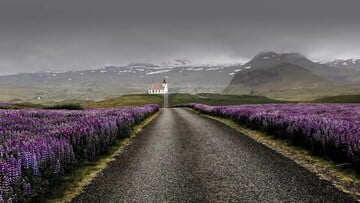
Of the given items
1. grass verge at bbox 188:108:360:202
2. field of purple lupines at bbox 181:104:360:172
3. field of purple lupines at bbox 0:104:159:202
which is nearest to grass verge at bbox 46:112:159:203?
field of purple lupines at bbox 0:104:159:202

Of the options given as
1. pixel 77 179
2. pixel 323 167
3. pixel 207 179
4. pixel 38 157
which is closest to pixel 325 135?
pixel 323 167

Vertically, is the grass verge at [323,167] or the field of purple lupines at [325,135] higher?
the field of purple lupines at [325,135]

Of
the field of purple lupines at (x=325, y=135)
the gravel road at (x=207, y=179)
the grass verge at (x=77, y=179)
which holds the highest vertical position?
the field of purple lupines at (x=325, y=135)

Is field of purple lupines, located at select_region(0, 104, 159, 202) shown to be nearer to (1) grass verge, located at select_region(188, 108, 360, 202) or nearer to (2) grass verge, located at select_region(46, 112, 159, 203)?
(2) grass verge, located at select_region(46, 112, 159, 203)

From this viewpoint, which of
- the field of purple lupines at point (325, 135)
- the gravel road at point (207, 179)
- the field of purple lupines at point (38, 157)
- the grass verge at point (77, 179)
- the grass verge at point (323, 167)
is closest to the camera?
the field of purple lupines at point (38, 157)

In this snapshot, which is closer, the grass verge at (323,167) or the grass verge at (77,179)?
the grass verge at (77,179)

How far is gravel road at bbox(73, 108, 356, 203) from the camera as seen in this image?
30.7 ft

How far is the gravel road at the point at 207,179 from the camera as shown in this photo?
30.7 feet

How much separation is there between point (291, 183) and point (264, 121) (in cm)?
1375

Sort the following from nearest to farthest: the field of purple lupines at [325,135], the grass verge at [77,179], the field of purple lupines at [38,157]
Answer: the field of purple lupines at [38,157]
the grass verge at [77,179]
the field of purple lupines at [325,135]

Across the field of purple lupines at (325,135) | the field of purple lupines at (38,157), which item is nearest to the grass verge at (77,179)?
the field of purple lupines at (38,157)

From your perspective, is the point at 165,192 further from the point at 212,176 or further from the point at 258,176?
the point at 258,176

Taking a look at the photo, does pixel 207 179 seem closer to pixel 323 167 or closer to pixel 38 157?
pixel 323 167

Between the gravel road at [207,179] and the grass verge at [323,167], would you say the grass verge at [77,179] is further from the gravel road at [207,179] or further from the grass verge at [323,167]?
the grass verge at [323,167]
